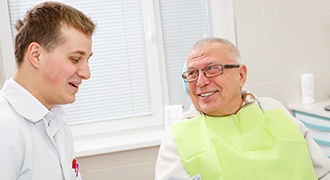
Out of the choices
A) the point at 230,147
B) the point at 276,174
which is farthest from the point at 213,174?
the point at 276,174

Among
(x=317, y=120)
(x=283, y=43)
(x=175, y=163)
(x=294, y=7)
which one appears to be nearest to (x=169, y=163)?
(x=175, y=163)

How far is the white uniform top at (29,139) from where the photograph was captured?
1007 millimetres

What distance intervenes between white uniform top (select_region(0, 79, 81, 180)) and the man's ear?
0.08 meters

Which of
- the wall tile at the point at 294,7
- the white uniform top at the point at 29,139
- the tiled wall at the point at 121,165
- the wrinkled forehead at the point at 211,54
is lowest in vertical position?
the tiled wall at the point at 121,165

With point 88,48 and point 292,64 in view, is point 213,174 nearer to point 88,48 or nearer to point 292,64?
point 88,48

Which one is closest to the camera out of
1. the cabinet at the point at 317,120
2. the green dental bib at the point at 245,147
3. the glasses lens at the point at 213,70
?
the green dental bib at the point at 245,147

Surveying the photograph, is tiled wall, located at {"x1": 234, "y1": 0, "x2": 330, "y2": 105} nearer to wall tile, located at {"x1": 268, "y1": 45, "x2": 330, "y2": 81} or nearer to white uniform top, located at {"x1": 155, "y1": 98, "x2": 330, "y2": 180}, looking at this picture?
wall tile, located at {"x1": 268, "y1": 45, "x2": 330, "y2": 81}

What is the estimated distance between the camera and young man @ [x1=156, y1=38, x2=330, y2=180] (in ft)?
4.80

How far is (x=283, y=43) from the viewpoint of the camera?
2383 millimetres

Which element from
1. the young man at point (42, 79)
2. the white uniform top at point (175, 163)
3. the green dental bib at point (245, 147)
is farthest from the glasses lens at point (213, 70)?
the young man at point (42, 79)

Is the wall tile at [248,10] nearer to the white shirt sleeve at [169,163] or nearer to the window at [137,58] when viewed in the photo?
the window at [137,58]

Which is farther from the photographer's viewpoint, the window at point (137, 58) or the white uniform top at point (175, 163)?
the window at point (137, 58)

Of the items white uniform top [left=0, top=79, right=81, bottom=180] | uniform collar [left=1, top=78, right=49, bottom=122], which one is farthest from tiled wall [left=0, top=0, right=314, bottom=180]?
uniform collar [left=1, top=78, right=49, bottom=122]

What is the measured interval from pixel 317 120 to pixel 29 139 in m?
1.61
